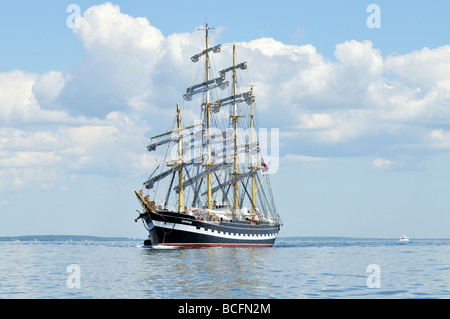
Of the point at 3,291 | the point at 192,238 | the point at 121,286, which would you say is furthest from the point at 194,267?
the point at 192,238

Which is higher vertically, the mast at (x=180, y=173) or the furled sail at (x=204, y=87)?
the furled sail at (x=204, y=87)

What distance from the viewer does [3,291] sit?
138 feet

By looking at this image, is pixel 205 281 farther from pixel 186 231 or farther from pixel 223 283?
pixel 186 231

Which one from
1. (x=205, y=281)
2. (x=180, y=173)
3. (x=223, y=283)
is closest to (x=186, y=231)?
(x=180, y=173)

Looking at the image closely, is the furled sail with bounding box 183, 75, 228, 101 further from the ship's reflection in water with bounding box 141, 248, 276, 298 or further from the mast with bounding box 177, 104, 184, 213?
the ship's reflection in water with bounding box 141, 248, 276, 298

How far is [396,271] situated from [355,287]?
58.5 ft

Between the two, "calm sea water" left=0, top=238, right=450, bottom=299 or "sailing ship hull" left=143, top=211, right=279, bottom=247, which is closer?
"calm sea water" left=0, top=238, right=450, bottom=299

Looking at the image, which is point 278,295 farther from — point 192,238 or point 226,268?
point 192,238

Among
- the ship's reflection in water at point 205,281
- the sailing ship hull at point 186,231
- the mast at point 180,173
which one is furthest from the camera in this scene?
the mast at point 180,173

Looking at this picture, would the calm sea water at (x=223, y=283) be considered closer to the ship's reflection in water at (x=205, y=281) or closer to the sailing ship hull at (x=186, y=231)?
the ship's reflection in water at (x=205, y=281)

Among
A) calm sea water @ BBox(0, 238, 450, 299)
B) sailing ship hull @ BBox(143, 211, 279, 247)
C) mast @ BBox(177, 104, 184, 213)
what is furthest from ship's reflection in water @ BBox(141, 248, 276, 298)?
mast @ BBox(177, 104, 184, 213)

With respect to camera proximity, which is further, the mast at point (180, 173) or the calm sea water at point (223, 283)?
the mast at point (180, 173)

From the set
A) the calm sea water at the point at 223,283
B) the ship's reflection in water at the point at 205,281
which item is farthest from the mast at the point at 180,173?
the calm sea water at the point at 223,283

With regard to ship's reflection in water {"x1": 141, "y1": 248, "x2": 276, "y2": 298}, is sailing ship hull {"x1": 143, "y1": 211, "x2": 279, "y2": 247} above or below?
→ above
